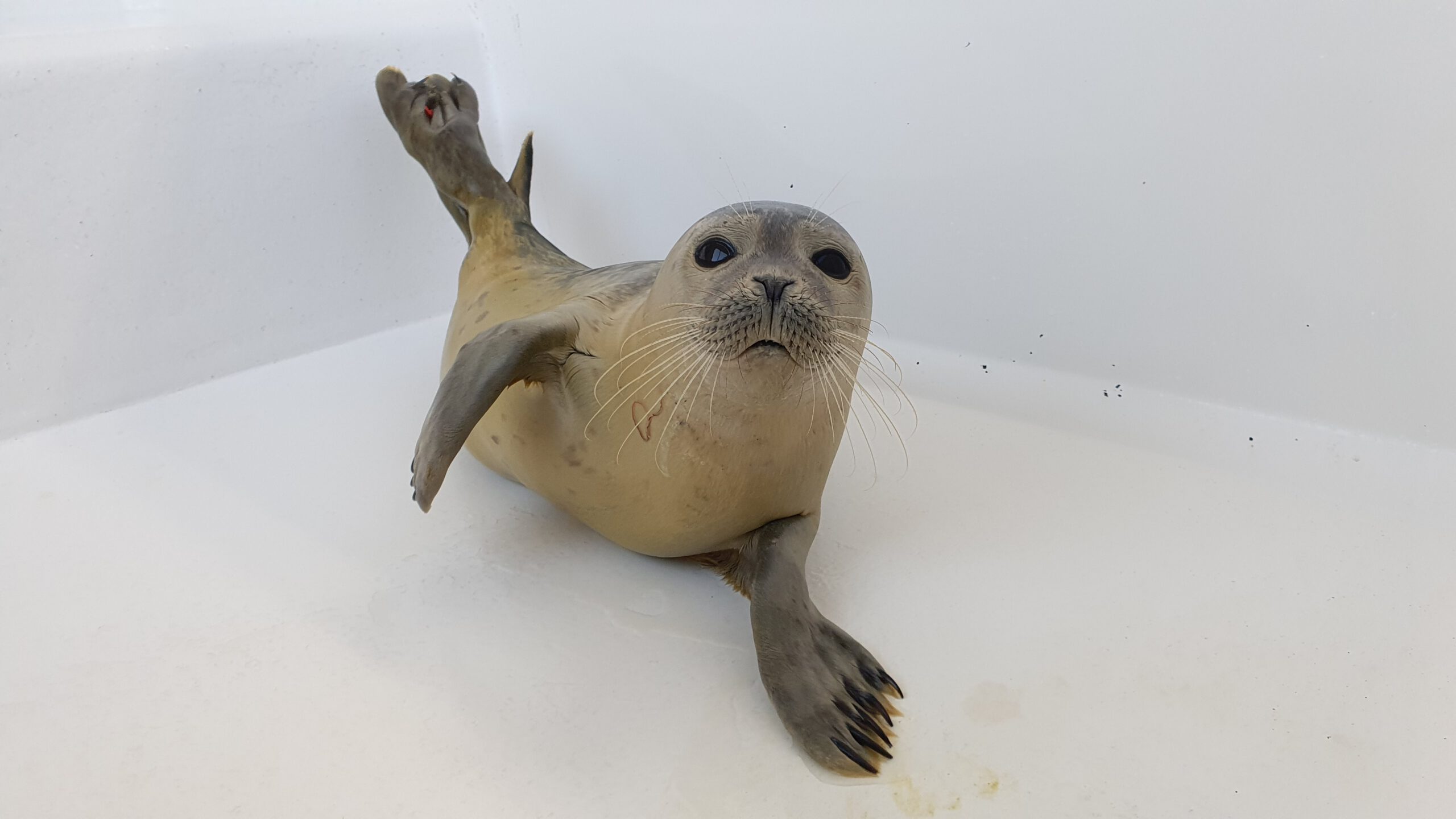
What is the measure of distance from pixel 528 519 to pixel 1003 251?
4.02ft

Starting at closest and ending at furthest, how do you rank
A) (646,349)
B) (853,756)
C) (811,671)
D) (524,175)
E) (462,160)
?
1. (853,756)
2. (811,671)
3. (646,349)
4. (462,160)
5. (524,175)

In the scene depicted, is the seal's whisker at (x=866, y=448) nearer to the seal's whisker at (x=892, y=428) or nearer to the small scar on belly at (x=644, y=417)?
the seal's whisker at (x=892, y=428)

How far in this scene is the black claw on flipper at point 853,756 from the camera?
4.41ft

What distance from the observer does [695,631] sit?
64.1 inches

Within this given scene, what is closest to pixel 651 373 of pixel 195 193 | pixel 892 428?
pixel 892 428

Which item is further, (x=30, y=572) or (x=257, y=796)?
(x=30, y=572)

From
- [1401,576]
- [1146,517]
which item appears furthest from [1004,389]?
[1401,576]

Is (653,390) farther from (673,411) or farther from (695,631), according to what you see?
(695,631)

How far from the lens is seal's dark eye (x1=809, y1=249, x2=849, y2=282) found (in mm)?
1537

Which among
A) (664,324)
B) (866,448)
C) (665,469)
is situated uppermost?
(664,324)

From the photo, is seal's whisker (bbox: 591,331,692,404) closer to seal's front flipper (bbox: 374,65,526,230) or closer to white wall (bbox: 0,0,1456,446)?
seal's front flipper (bbox: 374,65,526,230)

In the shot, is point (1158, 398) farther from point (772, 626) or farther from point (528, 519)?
point (528, 519)

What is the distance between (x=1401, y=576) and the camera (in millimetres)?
1780

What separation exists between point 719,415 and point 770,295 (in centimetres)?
24
